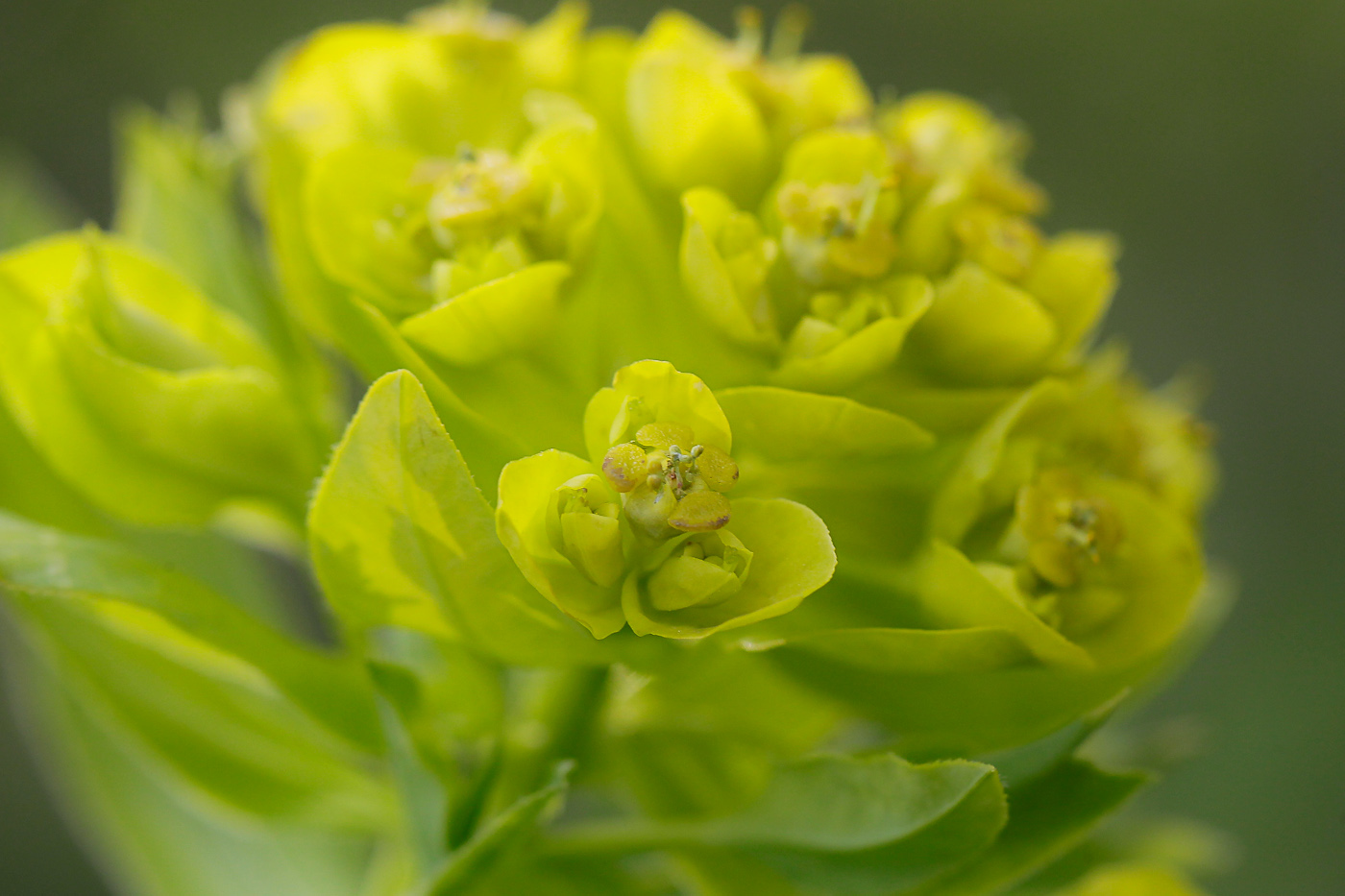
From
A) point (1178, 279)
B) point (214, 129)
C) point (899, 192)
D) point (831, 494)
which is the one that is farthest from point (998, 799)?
point (214, 129)

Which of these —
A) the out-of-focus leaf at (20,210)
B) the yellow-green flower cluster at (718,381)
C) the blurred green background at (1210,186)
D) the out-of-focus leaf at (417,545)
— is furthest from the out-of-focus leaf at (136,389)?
the blurred green background at (1210,186)

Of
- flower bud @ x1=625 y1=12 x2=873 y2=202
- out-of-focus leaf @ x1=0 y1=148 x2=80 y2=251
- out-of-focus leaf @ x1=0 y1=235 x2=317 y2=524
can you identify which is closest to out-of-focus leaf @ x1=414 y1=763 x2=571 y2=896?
out-of-focus leaf @ x1=0 y1=235 x2=317 y2=524

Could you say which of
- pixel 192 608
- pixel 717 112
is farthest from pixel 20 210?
→ pixel 717 112

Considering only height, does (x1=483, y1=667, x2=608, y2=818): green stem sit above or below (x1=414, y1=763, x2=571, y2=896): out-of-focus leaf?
below

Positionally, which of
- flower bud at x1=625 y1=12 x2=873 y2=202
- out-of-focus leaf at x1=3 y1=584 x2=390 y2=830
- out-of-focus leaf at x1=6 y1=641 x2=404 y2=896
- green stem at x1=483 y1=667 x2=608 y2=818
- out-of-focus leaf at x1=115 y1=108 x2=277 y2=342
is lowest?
out-of-focus leaf at x1=6 y1=641 x2=404 y2=896

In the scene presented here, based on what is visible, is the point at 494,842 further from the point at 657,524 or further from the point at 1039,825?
the point at 1039,825

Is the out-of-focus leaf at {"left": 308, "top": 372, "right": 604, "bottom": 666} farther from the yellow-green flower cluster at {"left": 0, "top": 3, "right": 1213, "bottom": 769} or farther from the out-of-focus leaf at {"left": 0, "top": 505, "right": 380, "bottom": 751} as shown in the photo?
A: the out-of-focus leaf at {"left": 0, "top": 505, "right": 380, "bottom": 751}

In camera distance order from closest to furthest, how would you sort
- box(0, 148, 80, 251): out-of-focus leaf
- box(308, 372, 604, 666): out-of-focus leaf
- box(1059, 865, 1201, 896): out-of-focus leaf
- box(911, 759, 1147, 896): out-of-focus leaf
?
box(308, 372, 604, 666): out-of-focus leaf
box(911, 759, 1147, 896): out-of-focus leaf
box(1059, 865, 1201, 896): out-of-focus leaf
box(0, 148, 80, 251): out-of-focus leaf
